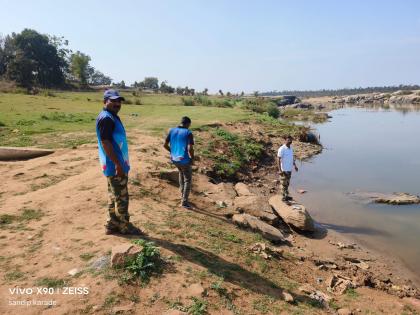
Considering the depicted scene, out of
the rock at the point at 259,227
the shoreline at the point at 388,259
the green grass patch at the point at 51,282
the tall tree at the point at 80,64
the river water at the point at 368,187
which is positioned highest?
the tall tree at the point at 80,64

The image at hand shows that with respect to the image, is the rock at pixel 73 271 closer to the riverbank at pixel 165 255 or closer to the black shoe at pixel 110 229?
the riverbank at pixel 165 255

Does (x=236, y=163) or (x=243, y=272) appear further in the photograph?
(x=236, y=163)

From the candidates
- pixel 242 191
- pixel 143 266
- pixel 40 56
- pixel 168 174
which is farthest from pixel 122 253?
pixel 40 56

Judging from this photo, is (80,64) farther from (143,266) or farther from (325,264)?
(143,266)

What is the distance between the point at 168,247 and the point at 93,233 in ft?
4.38

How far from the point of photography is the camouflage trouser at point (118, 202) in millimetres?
5928

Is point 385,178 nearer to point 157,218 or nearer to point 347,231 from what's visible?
point 347,231

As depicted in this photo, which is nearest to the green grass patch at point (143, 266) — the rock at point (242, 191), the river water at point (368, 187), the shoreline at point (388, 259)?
the shoreline at point (388, 259)

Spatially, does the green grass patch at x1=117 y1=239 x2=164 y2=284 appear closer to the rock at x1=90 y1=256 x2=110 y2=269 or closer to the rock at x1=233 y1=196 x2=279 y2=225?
the rock at x1=90 y1=256 x2=110 y2=269

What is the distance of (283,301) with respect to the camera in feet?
17.9

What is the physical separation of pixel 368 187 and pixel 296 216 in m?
6.66

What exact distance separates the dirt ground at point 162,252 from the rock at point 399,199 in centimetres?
414

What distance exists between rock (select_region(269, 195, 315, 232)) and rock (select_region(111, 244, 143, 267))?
19.0 feet

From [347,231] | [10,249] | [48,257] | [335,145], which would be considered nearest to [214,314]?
[48,257]
